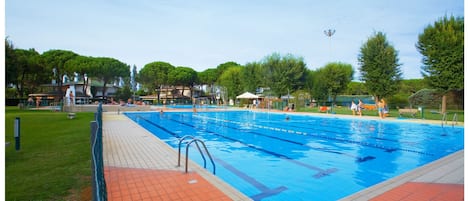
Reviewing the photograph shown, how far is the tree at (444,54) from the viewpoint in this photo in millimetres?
18031

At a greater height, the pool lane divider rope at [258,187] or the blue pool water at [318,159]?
the blue pool water at [318,159]

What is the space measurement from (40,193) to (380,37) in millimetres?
25839

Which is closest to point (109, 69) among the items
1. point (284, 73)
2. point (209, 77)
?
point (209, 77)

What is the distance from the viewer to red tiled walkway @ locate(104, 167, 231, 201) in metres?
3.70

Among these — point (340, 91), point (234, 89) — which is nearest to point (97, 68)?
point (234, 89)

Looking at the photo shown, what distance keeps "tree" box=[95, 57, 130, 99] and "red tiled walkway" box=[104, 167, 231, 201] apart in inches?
1894

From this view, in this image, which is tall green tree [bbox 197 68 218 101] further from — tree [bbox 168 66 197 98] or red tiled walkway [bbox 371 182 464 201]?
Answer: red tiled walkway [bbox 371 182 464 201]

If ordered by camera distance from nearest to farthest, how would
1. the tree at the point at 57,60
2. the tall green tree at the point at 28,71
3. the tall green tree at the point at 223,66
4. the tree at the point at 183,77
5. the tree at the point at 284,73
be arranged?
1. the tall green tree at the point at 28,71
2. the tree at the point at 284,73
3. the tree at the point at 57,60
4. the tree at the point at 183,77
5. the tall green tree at the point at 223,66

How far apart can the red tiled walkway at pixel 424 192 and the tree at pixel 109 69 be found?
5089 cm

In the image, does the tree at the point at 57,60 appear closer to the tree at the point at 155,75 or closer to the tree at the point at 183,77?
the tree at the point at 155,75

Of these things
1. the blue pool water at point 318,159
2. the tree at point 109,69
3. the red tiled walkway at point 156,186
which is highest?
the tree at point 109,69

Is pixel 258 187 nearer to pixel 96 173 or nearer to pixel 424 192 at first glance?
pixel 424 192

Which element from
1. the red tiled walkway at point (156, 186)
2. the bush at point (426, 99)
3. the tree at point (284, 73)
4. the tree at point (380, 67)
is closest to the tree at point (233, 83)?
the tree at point (284, 73)

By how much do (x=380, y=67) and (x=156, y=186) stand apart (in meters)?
23.5
